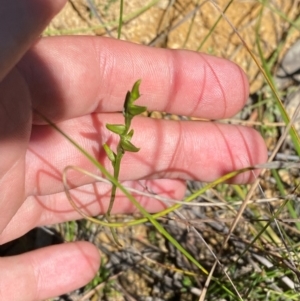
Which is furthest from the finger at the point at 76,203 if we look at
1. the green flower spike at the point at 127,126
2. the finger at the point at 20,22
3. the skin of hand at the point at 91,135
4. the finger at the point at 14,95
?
the finger at the point at 20,22

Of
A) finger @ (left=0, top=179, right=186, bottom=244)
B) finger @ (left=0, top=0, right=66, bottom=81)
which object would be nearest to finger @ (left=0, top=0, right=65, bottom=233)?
finger @ (left=0, top=0, right=66, bottom=81)

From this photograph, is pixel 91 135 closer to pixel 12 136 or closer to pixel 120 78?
pixel 120 78

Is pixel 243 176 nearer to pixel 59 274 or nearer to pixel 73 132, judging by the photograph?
pixel 73 132

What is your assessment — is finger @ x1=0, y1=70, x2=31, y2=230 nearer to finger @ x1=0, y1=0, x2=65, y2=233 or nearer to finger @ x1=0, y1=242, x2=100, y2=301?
finger @ x1=0, y1=0, x2=65, y2=233

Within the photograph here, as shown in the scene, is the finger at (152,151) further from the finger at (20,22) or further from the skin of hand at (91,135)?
the finger at (20,22)

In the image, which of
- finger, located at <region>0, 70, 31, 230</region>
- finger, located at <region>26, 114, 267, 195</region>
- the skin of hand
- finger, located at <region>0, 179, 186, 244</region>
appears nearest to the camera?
finger, located at <region>0, 70, 31, 230</region>

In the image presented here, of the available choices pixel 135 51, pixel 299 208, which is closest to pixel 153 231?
pixel 299 208
